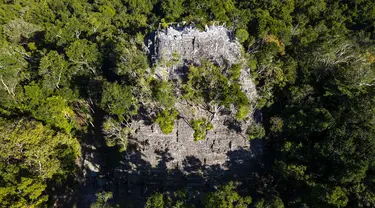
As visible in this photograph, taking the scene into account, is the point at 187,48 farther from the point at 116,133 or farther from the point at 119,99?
the point at 116,133

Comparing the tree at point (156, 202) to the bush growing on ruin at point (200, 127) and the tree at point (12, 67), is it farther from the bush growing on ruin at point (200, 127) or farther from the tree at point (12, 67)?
the tree at point (12, 67)

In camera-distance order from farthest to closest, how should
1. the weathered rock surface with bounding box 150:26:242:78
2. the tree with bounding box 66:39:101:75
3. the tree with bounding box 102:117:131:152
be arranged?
the tree with bounding box 66:39:101:75 → the weathered rock surface with bounding box 150:26:242:78 → the tree with bounding box 102:117:131:152

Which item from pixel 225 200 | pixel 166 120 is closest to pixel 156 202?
pixel 225 200

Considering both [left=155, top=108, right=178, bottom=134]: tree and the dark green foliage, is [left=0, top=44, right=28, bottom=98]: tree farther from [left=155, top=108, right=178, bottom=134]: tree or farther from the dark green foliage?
[left=155, top=108, right=178, bottom=134]: tree

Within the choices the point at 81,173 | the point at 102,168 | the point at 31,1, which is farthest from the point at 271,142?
the point at 31,1

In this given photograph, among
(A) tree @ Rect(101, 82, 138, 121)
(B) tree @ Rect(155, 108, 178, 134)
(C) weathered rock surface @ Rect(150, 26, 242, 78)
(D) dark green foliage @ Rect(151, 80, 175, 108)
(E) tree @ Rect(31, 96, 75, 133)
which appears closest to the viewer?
(D) dark green foliage @ Rect(151, 80, 175, 108)

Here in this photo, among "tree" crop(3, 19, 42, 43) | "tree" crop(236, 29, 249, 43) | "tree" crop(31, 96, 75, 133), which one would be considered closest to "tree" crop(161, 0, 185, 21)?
"tree" crop(236, 29, 249, 43)
